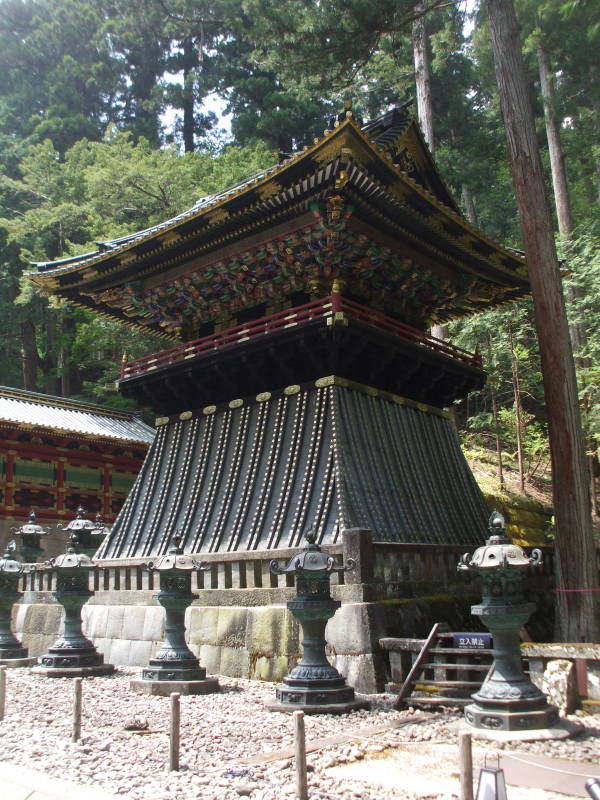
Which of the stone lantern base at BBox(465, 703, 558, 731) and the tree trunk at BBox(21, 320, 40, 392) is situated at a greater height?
the tree trunk at BBox(21, 320, 40, 392)

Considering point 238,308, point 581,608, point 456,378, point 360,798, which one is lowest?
point 360,798

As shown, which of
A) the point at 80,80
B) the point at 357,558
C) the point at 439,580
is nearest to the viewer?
the point at 357,558

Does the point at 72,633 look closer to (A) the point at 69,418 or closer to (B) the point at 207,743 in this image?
(B) the point at 207,743

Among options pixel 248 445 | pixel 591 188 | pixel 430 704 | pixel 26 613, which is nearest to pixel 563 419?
pixel 430 704

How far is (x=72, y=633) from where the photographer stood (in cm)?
1235

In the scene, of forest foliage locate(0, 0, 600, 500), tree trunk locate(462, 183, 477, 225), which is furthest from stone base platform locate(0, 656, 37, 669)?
tree trunk locate(462, 183, 477, 225)

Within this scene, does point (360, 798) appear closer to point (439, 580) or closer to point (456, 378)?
point (439, 580)

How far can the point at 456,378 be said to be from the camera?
16.9 metres

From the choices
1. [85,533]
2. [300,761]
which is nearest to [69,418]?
[85,533]

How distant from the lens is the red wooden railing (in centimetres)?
1395

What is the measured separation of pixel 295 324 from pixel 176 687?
7109 mm

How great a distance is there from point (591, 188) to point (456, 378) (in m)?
21.9

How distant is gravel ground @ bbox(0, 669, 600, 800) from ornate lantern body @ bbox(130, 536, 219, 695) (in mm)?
243

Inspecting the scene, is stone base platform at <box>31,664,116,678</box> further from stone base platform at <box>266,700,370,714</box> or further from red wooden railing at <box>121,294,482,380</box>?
red wooden railing at <box>121,294,482,380</box>
